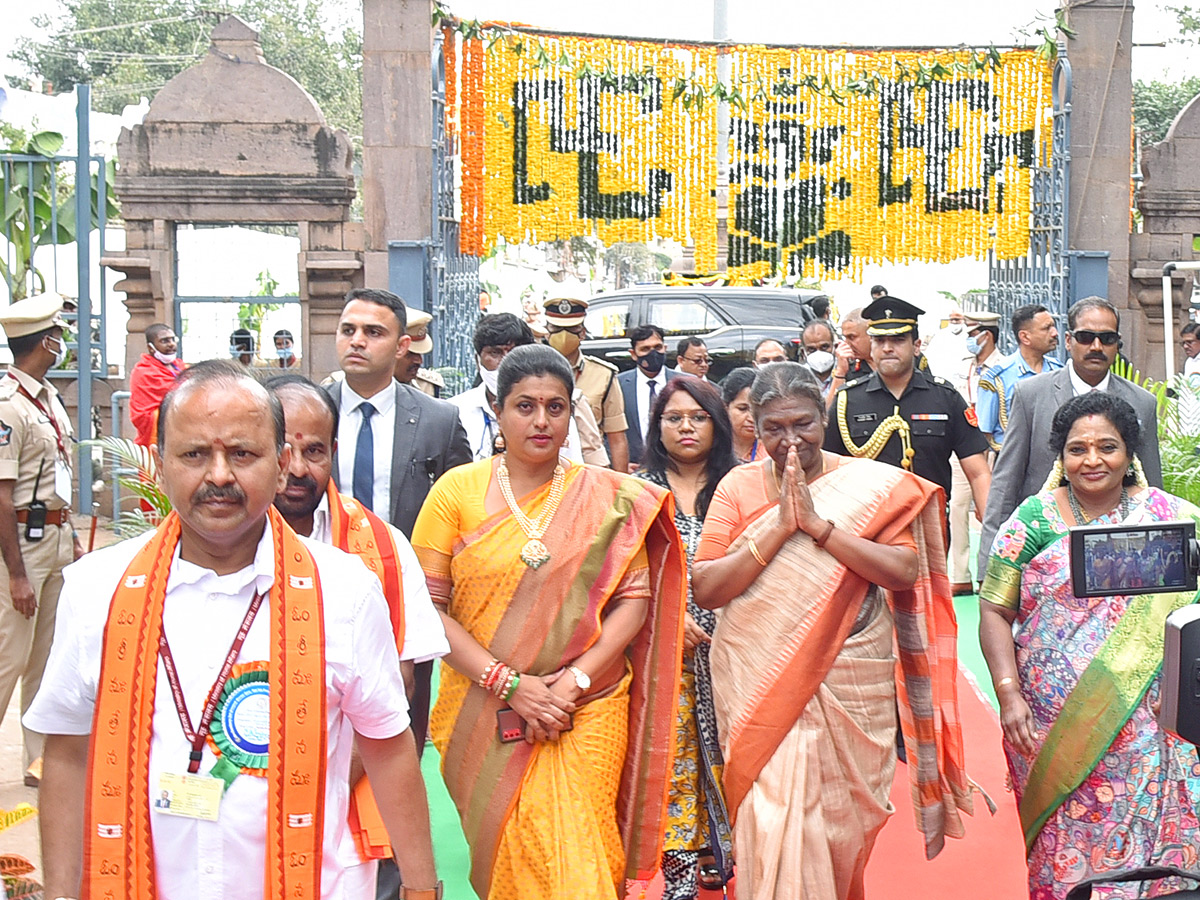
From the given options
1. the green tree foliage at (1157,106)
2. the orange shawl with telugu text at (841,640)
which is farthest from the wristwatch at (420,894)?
the green tree foliage at (1157,106)

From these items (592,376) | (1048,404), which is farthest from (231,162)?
(1048,404)

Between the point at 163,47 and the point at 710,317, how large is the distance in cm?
2658

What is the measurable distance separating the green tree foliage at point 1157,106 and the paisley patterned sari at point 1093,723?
2945cm

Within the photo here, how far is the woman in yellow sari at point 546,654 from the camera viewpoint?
149 inches

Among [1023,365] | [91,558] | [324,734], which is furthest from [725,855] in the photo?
[1023,365]

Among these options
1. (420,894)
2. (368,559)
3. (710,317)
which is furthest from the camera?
(710,317)

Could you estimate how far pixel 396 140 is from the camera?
415 inches

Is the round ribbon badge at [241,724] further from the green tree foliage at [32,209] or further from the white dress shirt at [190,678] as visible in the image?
the green tree foliage at [32,209]

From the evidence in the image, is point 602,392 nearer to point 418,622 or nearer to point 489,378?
point 489,378

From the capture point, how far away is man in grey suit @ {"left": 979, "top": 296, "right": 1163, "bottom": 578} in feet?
17.6

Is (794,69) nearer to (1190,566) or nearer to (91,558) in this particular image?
(1190,566)

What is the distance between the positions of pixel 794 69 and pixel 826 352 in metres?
2.38

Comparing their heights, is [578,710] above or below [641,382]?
below

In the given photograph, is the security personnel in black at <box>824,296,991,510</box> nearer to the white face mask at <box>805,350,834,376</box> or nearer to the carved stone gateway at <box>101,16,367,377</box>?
the white face mask at <box>805,350,834,376</box>
